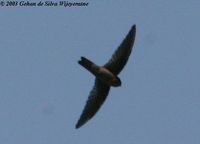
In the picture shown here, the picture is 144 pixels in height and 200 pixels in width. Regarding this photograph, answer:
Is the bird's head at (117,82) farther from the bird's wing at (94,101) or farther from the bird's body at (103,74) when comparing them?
the bird's wing at (94,101)

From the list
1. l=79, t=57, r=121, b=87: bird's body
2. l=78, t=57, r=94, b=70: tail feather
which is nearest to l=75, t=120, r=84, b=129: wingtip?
l=79, t=57, r=121, b=87: bird's body

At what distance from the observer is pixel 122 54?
2698cm

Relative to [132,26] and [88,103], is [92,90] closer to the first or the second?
[88,103]

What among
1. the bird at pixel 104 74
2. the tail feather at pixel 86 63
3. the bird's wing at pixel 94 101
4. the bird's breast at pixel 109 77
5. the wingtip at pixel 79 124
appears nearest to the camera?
the tail feather at pixel 86 63

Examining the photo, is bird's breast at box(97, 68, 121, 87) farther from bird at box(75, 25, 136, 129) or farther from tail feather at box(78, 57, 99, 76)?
tail feather at box(78, 57, 99, 76)

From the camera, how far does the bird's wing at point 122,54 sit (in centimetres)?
2689

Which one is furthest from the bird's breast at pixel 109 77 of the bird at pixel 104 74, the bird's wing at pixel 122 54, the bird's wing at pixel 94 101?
the bird's wing at pixel 94 101

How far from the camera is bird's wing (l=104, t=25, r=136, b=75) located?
2689 centimetres

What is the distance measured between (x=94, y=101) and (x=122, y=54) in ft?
7.58

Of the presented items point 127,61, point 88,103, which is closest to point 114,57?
point 127,61

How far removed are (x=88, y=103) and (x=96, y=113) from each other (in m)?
0.50

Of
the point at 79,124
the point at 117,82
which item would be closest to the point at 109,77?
the point at 117,82

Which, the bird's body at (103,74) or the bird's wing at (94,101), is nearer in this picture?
the bird's body at (103,74)

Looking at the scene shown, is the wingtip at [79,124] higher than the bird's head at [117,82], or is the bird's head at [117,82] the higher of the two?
the bird's head at [117,82]
